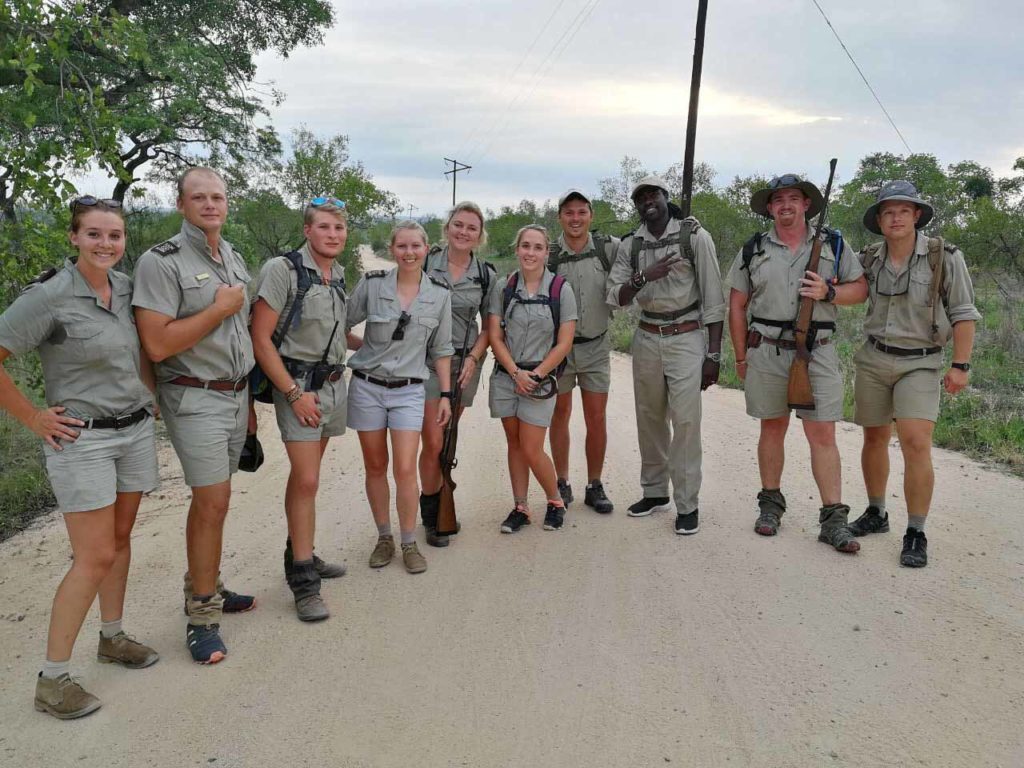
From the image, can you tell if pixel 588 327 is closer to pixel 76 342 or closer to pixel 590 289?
pixel 590 289

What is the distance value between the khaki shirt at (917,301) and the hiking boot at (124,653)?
14.8 feet

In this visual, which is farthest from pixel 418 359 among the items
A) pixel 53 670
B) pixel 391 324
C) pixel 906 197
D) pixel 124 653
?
pixel 906 197

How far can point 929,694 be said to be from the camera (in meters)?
3.09

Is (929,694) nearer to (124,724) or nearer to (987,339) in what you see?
(124,724)

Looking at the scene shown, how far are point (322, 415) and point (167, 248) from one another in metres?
1.15

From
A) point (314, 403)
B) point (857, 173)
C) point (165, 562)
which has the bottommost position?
point (165, 562)

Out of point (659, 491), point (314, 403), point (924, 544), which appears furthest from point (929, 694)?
point (314, 403)

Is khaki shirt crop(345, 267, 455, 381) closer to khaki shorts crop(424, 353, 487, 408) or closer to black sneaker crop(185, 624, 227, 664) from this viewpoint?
khaki shorts crop(424, 353, 487, 408)

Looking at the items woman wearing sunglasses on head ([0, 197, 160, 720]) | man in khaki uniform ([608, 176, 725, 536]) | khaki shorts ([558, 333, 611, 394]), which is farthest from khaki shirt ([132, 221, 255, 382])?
man in khaki uniform ([608, 176, 725, 536])

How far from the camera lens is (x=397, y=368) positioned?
4.43 meters

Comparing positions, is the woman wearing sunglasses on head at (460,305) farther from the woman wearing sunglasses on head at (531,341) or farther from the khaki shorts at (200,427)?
the khaki shorts at (200,427)

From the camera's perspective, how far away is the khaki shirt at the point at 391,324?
175 inches

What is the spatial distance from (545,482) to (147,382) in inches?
105

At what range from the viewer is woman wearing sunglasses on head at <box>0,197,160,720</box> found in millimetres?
2980
